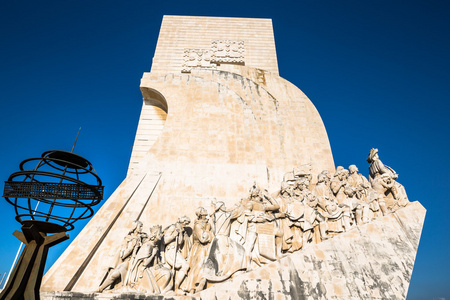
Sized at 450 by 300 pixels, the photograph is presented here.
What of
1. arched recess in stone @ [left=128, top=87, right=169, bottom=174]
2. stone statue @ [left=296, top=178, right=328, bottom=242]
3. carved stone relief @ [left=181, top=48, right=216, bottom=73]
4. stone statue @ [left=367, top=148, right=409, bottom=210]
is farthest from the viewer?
carved stone relief @ [left=181, top=48, right=216, bottom=73]

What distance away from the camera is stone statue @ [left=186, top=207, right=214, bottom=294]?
516cm

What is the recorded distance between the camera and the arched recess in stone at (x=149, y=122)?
31.8ft

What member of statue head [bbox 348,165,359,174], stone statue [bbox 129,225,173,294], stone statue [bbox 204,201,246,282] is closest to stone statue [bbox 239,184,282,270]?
stone statue [bbox 204,201,246,282]

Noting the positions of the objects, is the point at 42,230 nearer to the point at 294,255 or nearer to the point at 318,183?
the point at 294,255

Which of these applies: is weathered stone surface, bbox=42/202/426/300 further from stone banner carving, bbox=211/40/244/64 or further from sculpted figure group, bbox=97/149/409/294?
stone banner carving, bbox=211/40/244/64

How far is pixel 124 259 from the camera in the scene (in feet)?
17.6

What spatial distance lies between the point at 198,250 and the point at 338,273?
2.50 metres

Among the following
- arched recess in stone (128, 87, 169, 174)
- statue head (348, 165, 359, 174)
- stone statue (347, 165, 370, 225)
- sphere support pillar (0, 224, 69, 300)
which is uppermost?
arched recess in stone (128, 87, 169, 174)

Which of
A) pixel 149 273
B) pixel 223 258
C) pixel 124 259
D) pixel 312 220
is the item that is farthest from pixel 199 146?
pixel 149 273

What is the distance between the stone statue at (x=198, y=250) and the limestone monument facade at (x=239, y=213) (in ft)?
0.07

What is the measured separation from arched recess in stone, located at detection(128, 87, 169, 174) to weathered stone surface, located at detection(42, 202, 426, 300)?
5.50m

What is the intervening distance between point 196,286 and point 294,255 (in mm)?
1751

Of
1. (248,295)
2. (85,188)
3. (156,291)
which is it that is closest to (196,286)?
(156,291)

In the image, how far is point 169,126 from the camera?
8.73 m
